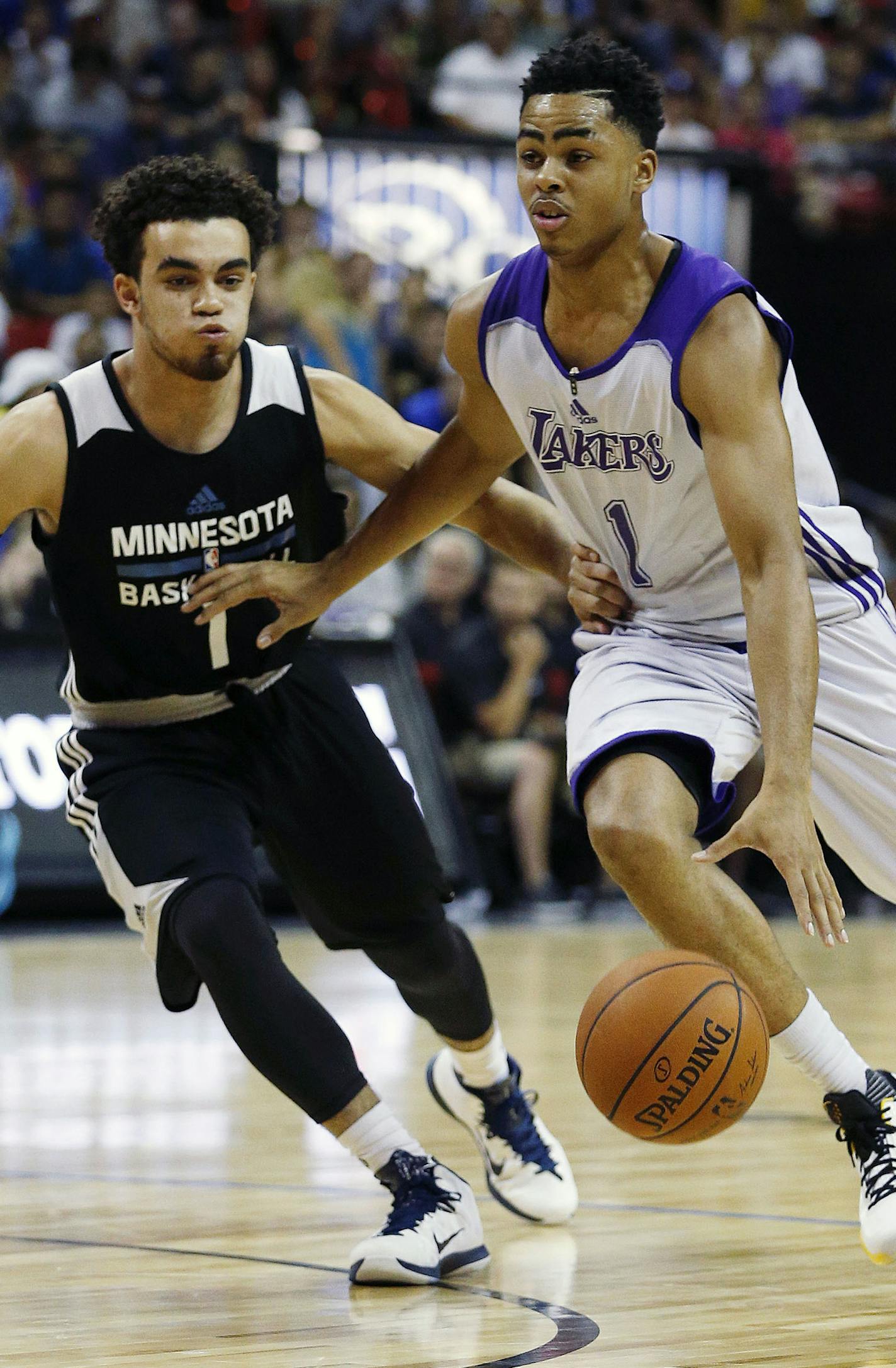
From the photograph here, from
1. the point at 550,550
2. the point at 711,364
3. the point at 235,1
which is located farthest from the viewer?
the point at 235,1

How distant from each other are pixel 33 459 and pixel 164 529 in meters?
0.29

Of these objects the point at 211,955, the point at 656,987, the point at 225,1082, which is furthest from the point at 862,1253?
the point at 225,1082

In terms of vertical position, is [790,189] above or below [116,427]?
below

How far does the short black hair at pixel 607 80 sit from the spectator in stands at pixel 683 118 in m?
10.6

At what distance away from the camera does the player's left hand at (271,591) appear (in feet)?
12.9

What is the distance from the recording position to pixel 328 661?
433cm

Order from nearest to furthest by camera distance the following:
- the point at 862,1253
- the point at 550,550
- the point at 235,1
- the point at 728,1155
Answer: the point at 862,1253, the point at 550,550, the point at 728,1155, the point at 235,1

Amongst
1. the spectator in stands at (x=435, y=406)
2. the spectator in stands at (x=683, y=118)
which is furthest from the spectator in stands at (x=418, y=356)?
the spectator in stands at (x=683, y=118)

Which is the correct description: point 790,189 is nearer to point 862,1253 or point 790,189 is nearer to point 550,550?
point 550,550

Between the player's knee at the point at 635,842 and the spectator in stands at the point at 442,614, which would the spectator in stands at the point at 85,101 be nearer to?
the spectator in stands at the point at 442,614

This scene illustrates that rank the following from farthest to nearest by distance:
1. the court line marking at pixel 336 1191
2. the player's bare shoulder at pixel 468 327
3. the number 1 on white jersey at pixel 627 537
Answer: the court line marking at pixel 336 1191, the player's bare shoulder at pixel 468 327, the number 1 on white jersey at pixel 627 537

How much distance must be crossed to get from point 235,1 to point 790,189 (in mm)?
4099

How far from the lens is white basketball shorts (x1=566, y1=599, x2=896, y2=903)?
3.63 metres

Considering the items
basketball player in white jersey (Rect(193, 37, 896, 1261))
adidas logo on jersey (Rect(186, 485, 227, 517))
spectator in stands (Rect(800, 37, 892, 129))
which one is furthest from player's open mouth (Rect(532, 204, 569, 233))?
spectator in stands (Rect(800, 37, 892, 129))
